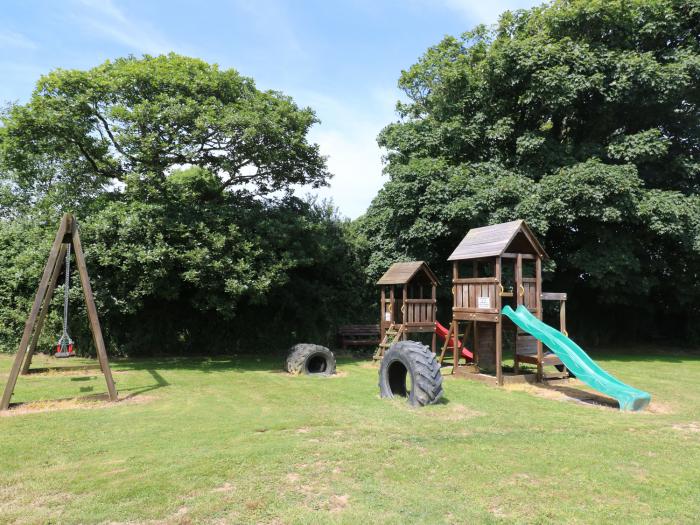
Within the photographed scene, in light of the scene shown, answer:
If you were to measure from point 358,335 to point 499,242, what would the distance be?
9.13 metres

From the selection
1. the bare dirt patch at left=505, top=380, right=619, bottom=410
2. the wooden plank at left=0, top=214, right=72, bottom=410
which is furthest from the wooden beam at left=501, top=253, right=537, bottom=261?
the wooden plank at left=0, top=214, right=72, bottom=410

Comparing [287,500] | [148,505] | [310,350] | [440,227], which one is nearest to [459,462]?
[287,500]

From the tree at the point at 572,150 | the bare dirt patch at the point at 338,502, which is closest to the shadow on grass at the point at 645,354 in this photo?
the tree at the point at 572,150

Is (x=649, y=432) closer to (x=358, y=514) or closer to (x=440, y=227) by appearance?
(x=358, y=514)

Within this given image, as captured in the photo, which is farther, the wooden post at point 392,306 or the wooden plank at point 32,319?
the wooden post at point 392,306

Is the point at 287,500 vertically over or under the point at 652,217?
under

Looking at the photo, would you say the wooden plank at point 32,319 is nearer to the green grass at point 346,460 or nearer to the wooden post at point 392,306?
the green grass at point 346,460

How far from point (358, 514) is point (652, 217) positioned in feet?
54.6

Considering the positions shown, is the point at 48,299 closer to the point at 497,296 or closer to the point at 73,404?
the point at 73,404

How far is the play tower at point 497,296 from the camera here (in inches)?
474

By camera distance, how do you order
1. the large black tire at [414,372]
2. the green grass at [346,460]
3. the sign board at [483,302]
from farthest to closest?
the sign board at [483,302]
the large black tire at [414,372]
the green grass at [346,460]

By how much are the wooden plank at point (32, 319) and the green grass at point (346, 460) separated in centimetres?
80

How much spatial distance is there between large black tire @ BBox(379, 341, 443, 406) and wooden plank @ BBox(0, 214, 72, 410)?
675cm

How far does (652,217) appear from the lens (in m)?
16.6
